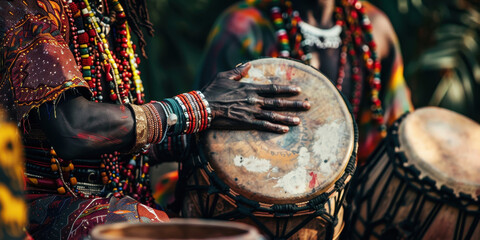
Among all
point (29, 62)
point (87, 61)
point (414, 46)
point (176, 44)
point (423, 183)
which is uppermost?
point (29, 62)

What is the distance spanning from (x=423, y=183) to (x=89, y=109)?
→ 1.35 metres

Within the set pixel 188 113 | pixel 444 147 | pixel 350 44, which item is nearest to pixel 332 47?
pixel 350 44

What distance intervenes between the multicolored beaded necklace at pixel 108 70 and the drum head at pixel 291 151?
1.27ft

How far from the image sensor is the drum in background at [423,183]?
217cm

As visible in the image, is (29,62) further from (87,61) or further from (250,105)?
(250,105)

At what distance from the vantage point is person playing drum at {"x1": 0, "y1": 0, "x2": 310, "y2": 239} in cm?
157

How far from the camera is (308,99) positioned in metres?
1.95

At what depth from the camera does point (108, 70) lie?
1978 mm

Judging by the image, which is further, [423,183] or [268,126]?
[423,183]

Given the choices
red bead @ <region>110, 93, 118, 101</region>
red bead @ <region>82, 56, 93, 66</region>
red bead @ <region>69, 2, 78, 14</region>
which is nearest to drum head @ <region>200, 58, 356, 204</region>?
red bead @ <region>110, 93, 118, 101</region>

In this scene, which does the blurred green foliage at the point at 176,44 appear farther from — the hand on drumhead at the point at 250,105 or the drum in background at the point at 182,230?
the drum in background at the point at 182,230

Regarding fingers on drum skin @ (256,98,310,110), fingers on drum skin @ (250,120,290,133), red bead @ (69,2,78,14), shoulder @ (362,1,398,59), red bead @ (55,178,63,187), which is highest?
red bead @ (69,2,78,14)

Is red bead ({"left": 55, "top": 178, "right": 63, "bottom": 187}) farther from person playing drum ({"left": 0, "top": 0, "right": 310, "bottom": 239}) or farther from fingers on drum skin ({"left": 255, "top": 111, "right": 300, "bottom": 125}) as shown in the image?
fingers on drum skin ({"left": 255, "top": 111, "right": 300, "bottom": 125})

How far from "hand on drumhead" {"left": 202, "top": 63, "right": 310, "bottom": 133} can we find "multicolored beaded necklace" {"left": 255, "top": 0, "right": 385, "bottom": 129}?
1130 mm
